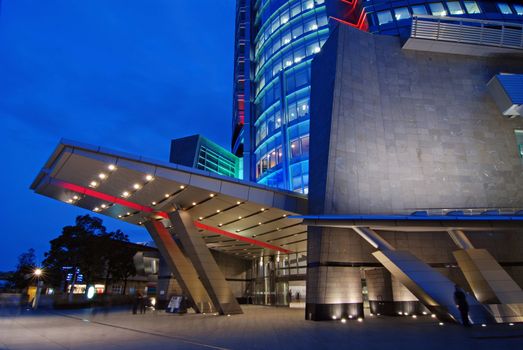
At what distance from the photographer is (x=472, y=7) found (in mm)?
32094

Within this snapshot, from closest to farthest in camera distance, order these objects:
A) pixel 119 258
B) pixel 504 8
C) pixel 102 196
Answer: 1. pixel 102 196
2. pixel 504 8
3. pixel 119 258

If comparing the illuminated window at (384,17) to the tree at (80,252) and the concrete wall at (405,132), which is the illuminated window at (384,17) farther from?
the tree at (80,252)

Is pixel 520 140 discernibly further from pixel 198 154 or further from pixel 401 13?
pixel 198 154

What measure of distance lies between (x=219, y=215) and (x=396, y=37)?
20.3m

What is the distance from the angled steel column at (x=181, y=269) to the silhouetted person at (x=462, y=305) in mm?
18261

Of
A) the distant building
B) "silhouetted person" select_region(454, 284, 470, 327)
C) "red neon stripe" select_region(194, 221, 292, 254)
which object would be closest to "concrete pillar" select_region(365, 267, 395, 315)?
"silhouetted person" select_region(454, 284, 470, 327)

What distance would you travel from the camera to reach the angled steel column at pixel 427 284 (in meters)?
14.8

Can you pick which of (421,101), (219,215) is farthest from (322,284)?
(421,101)

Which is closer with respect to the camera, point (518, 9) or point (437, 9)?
point (518, 9)

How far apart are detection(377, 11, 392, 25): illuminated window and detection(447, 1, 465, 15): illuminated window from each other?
19.6ft

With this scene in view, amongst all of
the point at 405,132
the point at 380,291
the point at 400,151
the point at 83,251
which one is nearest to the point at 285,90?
the point at 405,132

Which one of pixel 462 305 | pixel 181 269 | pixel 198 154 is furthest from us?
pixel 198 154

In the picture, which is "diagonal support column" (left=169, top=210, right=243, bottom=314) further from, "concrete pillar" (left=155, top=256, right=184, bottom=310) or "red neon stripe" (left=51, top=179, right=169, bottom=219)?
"concrete pillar" (left=155, top=256, right=184, bottom=310)

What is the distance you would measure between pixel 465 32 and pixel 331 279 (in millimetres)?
22271
